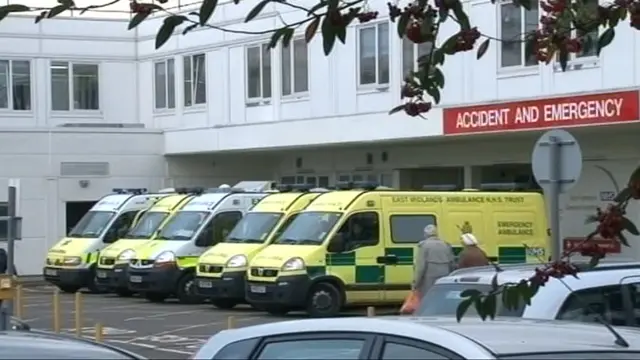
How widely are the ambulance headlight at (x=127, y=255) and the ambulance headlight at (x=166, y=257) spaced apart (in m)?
1.03

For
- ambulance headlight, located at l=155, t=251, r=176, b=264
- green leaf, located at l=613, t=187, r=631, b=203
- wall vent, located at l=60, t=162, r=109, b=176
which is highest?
wall vent, located at l=60, t=162, r=109, b=176

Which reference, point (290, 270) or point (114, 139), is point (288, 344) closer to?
point (290, 270)

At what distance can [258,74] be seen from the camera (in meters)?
38.3

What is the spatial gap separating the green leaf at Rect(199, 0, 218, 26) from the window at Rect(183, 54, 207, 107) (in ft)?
115

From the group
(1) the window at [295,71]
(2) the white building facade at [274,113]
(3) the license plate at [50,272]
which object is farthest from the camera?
(1) the window at [295,71]

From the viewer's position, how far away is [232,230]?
28.5 m

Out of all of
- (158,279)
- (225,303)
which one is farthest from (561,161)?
(158,279)

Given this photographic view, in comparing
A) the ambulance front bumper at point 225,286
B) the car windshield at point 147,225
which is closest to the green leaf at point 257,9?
the ambulance front bumper at point 225,286

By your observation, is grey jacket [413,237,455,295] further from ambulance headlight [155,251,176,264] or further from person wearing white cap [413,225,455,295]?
ambulance headlight [155,251,176,264]

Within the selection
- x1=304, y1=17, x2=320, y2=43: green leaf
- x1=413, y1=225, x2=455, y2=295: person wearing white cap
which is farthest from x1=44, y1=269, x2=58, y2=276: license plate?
x1=304, y1=17, x2=320, y2=43: green leaf

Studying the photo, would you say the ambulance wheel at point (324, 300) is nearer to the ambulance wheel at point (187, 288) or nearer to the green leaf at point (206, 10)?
the ambulance wheel at point (187, 288)

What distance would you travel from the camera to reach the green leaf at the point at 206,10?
536 centimetres

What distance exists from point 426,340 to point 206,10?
4.84 ft

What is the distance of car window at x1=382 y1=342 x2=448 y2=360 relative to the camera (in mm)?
5012
